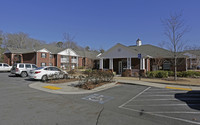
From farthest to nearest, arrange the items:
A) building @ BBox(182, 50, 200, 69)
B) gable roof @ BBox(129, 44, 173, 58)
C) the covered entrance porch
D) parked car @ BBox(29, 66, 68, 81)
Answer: building @ BBox(182, 50, 200, 69)
gable roof @ BBox(129, 44, 173, 58)
the covered entrance porch
parked car @ BBox(29, 66, 68, 81)

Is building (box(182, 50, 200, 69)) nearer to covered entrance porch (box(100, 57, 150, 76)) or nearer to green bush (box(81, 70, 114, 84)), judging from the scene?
covered entrance porch (box(100, 57, 150, 76))

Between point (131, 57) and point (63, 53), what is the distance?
24.5 m

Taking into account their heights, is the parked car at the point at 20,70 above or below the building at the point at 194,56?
below

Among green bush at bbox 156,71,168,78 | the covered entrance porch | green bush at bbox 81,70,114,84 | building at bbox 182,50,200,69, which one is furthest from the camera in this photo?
building at bbox 182,50,200,69

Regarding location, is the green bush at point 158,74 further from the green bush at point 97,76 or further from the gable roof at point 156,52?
the green bush at point 97,76

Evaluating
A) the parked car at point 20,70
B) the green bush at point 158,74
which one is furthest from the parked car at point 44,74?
the green bush at point 158,74

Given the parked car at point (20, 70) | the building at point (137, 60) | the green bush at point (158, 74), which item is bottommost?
the green bush at point (158, 74)

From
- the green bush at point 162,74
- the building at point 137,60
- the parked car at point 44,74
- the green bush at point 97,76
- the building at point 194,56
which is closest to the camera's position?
the green bush at point 97,76

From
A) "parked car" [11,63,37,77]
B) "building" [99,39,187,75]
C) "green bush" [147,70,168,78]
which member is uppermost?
"building" [99,39,187,75]

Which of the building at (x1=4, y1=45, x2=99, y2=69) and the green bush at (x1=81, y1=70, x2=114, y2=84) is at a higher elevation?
the building at (x1=4, y1=45, x2=99, y2=69)

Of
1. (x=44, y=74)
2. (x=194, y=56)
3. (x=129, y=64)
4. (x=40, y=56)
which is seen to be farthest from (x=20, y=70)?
(x=194, y=56)

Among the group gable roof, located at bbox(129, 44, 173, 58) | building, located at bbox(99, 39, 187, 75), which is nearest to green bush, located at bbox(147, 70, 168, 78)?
building, located at bbox(99, 39, 187, 75)

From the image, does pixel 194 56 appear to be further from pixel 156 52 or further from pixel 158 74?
pixel 158 74

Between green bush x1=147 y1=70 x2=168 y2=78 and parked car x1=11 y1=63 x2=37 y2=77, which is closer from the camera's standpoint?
green bush x1=147 y1=70 x2=168 y2=78
